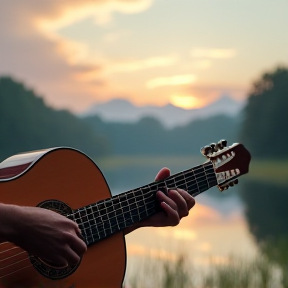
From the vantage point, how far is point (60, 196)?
1144mm

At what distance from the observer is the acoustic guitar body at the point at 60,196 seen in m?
1.07

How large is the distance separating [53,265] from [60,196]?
0.44 ft

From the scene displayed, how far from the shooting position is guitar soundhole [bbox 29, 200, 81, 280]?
42.7 inches

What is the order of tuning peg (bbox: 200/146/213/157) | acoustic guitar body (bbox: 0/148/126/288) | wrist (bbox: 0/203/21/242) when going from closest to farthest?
wrist (bbox: 0/203/21/242), acoustic guitar body (bbox: 0/148/126/288), tuning peg (bbox: 200/146/213/157)

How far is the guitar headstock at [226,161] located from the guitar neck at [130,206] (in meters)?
0.02

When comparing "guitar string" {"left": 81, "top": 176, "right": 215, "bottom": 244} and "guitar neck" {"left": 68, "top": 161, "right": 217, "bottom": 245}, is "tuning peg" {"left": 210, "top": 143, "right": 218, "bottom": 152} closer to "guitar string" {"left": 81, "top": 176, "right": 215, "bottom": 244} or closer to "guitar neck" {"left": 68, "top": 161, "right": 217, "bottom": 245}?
"guitar neck" {"left": 68, "top": 161, "right": 217, "bottom": 245}

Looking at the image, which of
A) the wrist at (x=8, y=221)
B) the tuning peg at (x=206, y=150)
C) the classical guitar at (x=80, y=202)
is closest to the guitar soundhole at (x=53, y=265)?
the classical guitar at (x=80, y=202)

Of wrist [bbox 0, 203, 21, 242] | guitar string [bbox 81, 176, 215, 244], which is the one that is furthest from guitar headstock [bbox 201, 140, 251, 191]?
wrist [bbox 0, 203, 21, 242]

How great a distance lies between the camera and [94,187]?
1.20 m

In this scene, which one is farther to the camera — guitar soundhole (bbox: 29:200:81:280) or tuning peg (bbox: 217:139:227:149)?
tuning peg (bbox: 217:139:227:149)

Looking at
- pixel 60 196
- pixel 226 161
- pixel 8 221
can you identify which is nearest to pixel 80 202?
pixel 60 196

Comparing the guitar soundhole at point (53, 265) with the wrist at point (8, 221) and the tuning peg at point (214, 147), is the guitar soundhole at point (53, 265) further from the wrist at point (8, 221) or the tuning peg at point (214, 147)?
the tuning peg at point (214, 147)

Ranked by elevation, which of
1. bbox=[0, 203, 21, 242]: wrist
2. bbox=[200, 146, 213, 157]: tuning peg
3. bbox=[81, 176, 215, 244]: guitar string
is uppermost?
bbox=[0, 203, 21, 242]: wrist

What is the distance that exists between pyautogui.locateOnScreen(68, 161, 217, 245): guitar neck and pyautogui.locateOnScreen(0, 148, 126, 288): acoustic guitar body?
0.07ft
